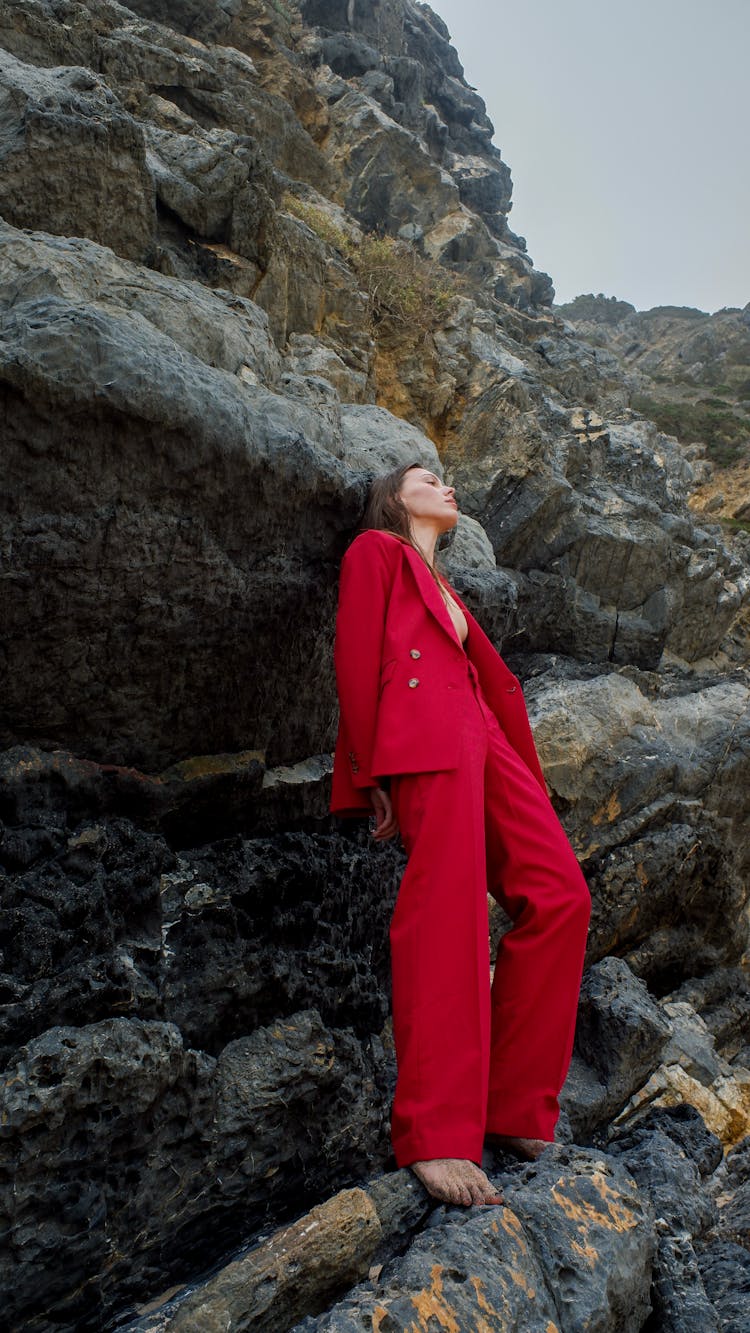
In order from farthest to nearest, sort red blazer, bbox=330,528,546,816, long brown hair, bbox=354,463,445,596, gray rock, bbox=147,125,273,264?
1. gray rock, bbox=147,125,273,264
2. long brown hair, bbox=354,463,445,596
3. red blazer, bbox=330,528,546,816

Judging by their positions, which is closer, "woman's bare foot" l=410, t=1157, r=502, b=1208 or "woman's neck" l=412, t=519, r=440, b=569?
"woman's bare foot" l=410, t=1157, r=502, b=1208

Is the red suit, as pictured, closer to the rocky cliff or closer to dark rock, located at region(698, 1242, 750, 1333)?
the rocky cliff

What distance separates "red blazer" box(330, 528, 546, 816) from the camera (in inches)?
97.6

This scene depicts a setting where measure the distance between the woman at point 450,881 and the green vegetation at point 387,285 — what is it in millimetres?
6404

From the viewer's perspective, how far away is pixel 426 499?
3.20 meters

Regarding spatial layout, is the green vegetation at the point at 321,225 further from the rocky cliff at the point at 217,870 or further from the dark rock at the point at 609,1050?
the dark rock at the point at 609,1050

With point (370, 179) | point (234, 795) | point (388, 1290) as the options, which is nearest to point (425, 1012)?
point (388, 1290)

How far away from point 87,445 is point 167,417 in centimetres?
24

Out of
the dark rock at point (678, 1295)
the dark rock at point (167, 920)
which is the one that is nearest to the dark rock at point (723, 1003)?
the dark rock at point (678, 1295)

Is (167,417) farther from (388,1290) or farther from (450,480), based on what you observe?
(450,480)

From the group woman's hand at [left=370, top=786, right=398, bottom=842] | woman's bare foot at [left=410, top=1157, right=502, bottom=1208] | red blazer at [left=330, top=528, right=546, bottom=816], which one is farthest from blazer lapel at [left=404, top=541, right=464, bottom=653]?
woman's bare foot at [left=410, top=1157, right=502, bottom=1208]

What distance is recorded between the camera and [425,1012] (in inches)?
87.2

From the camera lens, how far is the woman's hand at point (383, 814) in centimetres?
258

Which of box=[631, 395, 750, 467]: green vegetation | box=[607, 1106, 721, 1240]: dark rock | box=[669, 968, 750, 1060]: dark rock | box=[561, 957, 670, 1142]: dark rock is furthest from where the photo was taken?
box=[631, 395, 750, 467]: green vegetation
